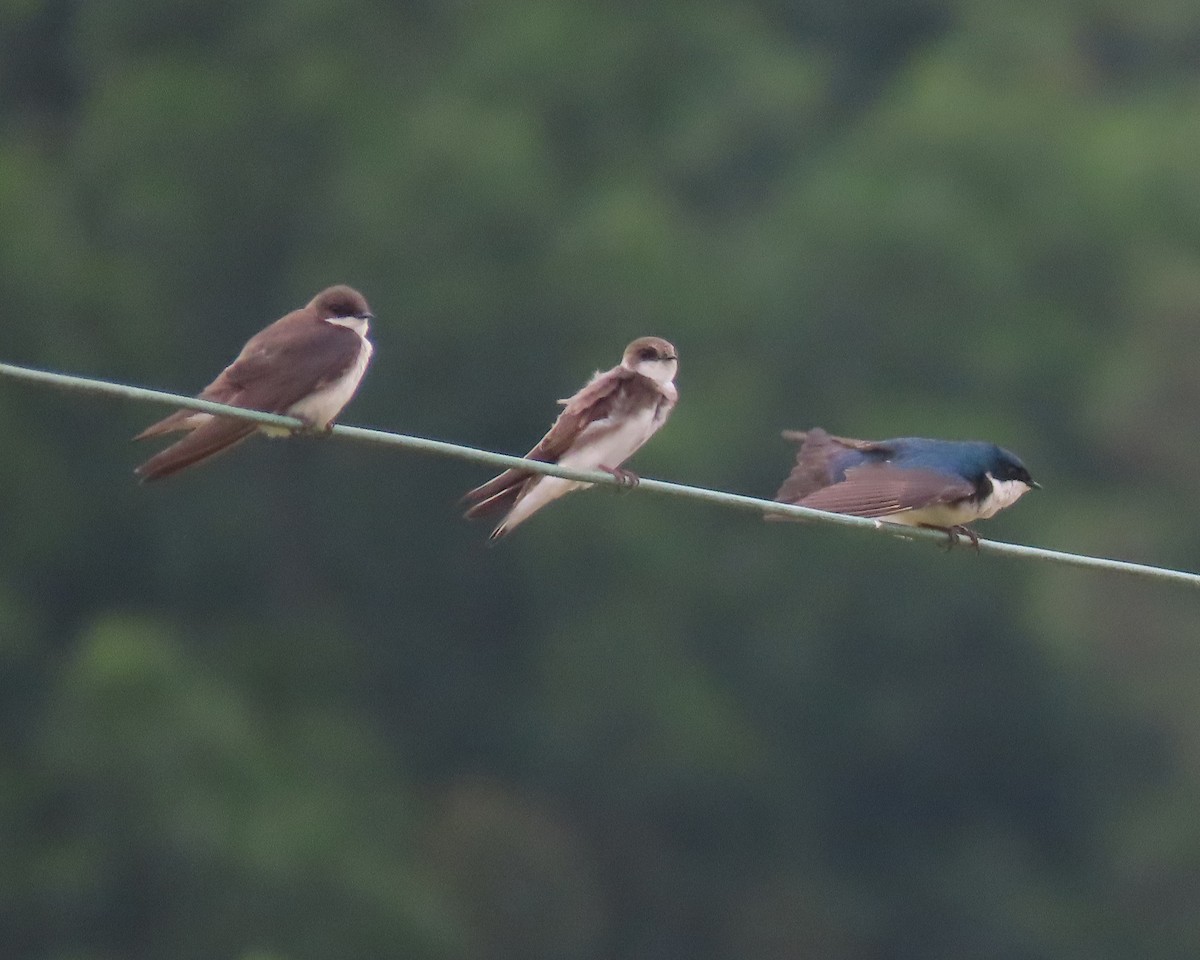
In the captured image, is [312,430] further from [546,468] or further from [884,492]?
[884,492]

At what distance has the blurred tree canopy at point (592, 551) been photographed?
26062mm

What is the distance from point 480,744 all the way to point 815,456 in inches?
930

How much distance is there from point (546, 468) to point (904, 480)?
80.2 inches

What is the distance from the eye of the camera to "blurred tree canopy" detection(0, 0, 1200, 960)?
26062mm

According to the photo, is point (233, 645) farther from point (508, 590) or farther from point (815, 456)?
point (815, 456)

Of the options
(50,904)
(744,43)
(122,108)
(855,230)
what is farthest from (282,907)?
(744,43)

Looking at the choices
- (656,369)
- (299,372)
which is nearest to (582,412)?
→ (656,369)

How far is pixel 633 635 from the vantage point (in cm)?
2919

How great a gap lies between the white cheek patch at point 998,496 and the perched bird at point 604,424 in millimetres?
807

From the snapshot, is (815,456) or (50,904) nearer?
(815,456)

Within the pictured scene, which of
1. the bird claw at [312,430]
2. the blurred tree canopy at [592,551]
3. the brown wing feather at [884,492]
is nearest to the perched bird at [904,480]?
the brown wing feather at [884,492]

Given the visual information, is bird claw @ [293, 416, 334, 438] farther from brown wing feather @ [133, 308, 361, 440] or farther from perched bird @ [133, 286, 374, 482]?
brown wing feather @ [133, 308, 361, 440]

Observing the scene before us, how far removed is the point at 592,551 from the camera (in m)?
29.6

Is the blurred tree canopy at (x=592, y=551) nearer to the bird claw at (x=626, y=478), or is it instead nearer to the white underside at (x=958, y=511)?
the white underside at (x=958, y=511)
